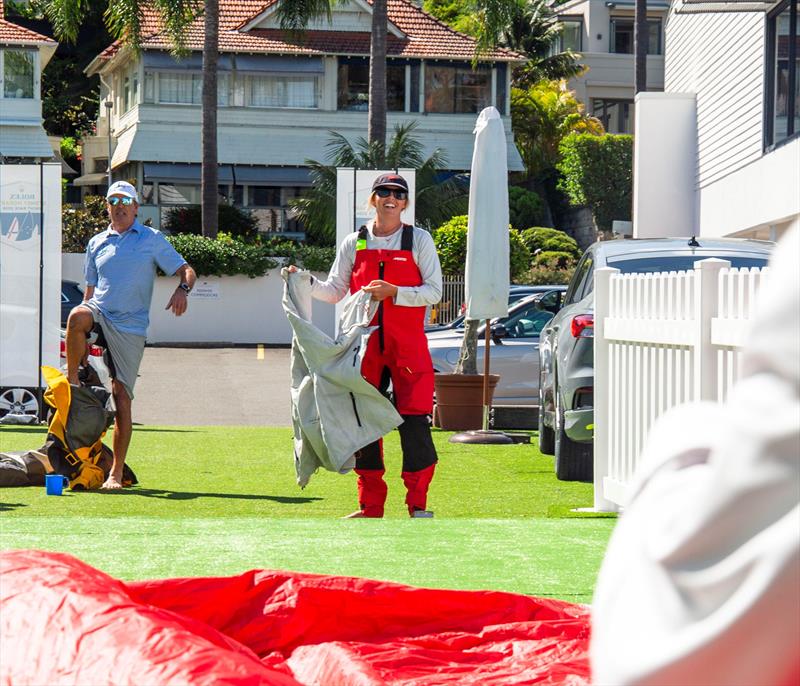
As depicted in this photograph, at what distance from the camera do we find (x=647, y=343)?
666 centimetres

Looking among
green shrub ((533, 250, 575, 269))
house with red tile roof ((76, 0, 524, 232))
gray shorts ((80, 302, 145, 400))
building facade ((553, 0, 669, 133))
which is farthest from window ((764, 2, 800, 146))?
building facade ((553, 0, 669, 133))

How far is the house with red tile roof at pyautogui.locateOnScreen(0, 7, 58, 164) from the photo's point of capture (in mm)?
42906

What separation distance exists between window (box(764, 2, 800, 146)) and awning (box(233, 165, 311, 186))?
26.1 metres

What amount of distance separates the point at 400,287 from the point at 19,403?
8.00 m

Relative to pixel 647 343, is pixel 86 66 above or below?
above

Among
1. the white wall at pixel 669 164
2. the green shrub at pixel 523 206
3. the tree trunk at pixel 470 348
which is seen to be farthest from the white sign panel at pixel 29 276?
the green shrub at pixel 523 206

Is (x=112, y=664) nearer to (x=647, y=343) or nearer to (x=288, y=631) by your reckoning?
(x=288, y=631)

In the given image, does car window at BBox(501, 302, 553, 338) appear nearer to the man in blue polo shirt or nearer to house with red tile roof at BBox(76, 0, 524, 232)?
the man in blue polo shirt

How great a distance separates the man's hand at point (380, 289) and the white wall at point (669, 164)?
19641mm

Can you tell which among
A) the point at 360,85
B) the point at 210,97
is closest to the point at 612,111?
the point at 360,85

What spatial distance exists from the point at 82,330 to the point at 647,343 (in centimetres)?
346

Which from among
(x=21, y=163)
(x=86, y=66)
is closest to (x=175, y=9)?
(x=21, y=163)

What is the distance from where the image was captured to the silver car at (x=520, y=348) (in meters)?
15.1

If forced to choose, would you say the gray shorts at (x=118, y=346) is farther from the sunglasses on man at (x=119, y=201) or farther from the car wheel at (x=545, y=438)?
the car wheel at (x=545, y=438)
